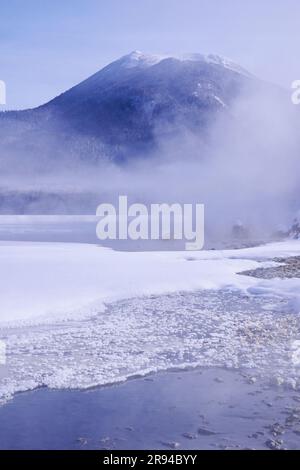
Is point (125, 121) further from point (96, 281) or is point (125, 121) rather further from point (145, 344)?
point (145, 344)

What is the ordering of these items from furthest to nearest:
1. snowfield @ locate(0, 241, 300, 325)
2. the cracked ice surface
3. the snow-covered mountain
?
the snow-covered mountain < snowfield @ locate(0, 241, 300, 325) < the cracked ice surface

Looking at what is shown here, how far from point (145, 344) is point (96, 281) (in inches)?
266

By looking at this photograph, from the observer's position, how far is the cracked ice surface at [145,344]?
9.72 metres

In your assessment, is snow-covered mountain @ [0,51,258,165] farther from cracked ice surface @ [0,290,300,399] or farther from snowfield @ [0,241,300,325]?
cracked ice surface @ [0,290,300,399]

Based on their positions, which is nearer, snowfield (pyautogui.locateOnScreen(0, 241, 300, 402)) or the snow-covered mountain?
snowfield (pyautogui.locateOnScreen(0, 241, 300, 402))

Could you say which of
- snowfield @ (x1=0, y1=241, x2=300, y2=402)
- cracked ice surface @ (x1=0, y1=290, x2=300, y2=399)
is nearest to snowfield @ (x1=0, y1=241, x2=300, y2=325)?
snowfield @ (x1=0, y1=241, x2=300, y2=402)

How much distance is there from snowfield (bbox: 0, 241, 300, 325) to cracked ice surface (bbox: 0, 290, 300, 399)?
99 cm

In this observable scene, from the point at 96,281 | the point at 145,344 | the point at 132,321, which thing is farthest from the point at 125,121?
the point at 145,344

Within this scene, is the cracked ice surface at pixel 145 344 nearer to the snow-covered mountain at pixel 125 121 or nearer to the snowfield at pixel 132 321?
the snowfield at pixel 132 321

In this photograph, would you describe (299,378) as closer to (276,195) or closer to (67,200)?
(276,195)

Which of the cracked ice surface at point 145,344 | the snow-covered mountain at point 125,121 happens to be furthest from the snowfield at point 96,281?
the snow-covered mountain at point 125,121

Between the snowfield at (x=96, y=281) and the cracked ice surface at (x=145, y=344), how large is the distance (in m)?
0.99

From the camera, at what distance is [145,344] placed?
11570 millimetres

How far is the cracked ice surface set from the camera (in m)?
9.72
